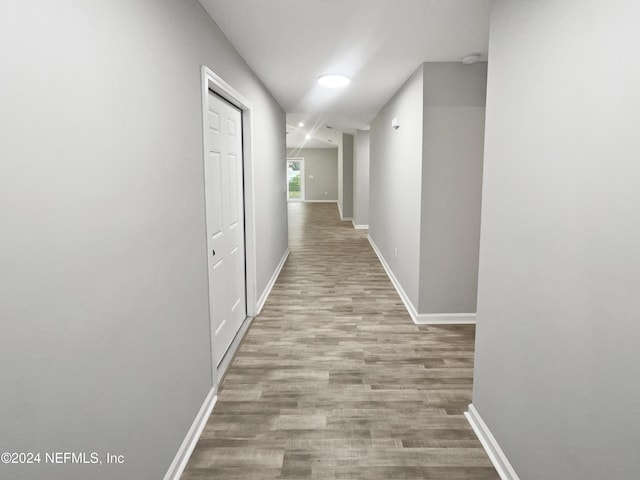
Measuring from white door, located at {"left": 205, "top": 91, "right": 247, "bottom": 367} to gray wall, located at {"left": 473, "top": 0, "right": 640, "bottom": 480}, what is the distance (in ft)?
5.17

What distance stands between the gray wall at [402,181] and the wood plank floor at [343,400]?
21.8 inches

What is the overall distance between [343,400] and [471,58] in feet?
9.06

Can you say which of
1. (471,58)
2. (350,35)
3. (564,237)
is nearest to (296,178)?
(471,58)

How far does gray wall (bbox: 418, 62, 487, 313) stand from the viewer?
11.6ft

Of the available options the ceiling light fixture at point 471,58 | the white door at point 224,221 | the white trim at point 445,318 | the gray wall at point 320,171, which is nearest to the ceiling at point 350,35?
the ceiling light fixture at point 471,58

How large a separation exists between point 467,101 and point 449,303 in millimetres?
1787

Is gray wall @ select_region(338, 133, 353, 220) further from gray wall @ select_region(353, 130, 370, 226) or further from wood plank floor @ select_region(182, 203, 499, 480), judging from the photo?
wood plank floor @ select_region(182, 203, 499, 480)

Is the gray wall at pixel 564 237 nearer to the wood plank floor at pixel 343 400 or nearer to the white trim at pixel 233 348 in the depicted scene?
the wood plank floor at pixel 343 400

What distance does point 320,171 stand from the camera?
17391 millimetres

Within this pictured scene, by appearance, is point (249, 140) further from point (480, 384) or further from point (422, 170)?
point (480, 384)

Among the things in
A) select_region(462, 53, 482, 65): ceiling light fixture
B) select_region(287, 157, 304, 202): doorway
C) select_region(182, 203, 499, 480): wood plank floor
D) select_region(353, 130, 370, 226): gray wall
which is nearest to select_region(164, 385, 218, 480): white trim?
select_region(182, 203, 499, 480): wood plank floor

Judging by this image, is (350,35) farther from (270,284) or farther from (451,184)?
(270,284)

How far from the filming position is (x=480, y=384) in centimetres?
222

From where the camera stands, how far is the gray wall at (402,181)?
3824mm
